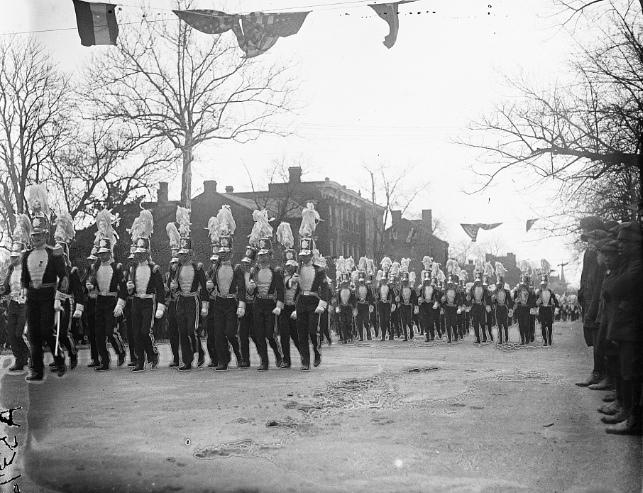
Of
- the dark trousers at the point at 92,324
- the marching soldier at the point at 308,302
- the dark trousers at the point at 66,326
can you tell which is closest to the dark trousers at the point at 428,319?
the marching soldier at the point at 308,302

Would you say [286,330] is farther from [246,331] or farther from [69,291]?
[69,291]

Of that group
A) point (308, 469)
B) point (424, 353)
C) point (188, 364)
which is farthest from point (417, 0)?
point (424, 353)

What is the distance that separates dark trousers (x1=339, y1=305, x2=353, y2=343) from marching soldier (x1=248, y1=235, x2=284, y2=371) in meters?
9.51

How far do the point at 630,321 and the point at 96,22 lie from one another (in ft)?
22.3

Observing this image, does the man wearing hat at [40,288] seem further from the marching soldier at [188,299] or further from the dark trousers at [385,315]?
the dark trousers at [385,315]

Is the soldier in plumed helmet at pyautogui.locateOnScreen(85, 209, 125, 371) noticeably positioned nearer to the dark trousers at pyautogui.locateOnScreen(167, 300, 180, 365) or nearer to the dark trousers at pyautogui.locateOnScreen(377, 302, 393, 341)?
the dark trousers at pyautogui.locateOnScreen(167, 300, 180, 365)

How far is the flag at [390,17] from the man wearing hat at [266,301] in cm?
502

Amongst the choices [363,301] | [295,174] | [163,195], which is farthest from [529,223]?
[163,195]

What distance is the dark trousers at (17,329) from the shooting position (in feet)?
37.0

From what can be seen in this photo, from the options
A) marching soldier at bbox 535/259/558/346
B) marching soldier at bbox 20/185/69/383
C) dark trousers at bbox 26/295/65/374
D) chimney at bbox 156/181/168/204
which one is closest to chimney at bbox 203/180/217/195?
chimney at bbox 156/181/168/204

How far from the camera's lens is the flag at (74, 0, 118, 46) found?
863 cm

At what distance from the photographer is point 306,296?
39.1ft

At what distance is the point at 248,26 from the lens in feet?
28.8

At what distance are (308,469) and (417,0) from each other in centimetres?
505
